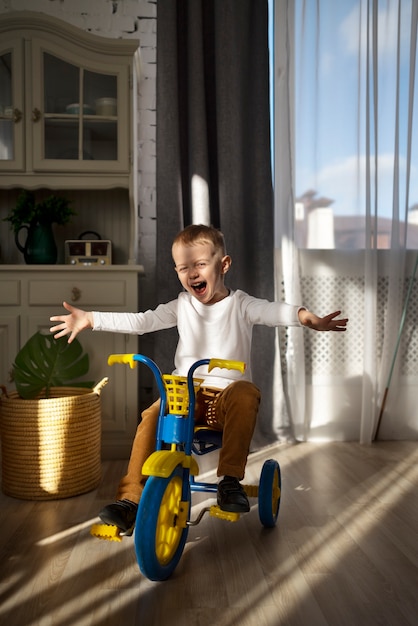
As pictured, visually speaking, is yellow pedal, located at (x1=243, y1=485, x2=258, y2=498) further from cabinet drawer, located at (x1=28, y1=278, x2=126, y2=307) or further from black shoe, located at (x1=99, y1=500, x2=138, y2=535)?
cabinet drawer, located at (x1=28, y1=278, x2=126, y2=307)

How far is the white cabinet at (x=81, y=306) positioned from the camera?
2.53 meters

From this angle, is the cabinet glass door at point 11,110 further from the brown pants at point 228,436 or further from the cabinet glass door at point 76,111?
the brown pants at point 228,436

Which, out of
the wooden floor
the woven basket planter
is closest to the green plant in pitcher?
the woven basket planter

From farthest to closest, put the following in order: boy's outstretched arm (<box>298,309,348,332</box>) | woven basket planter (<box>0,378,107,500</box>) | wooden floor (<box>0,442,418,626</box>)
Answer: woven basket planter (<box>0,378,107,500</box>) < boy's outstretched arm (<box>298,309,348,332</box>) < wooden floor (<box>0,442,418,626</box>)

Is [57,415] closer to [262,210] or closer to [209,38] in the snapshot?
[262,210]

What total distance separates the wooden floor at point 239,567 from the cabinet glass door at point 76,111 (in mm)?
1303

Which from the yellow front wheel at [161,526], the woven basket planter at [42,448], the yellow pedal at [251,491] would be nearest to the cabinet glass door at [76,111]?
the woven basket planter at [42,448]

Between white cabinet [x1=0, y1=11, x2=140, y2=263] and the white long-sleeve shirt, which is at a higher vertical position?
white cabinet [x1=0, y1=11, x2=140, y2=263]

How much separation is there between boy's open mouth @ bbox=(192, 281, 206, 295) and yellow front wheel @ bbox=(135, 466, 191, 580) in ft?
2.00

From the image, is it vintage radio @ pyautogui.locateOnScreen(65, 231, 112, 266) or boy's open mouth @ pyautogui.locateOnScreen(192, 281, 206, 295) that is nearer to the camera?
boy's open mouth @ pyautogui.locateOnScreen(192, 281, 206, 295)

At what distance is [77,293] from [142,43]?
4.05 ft

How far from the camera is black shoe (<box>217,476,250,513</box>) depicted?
1.58m

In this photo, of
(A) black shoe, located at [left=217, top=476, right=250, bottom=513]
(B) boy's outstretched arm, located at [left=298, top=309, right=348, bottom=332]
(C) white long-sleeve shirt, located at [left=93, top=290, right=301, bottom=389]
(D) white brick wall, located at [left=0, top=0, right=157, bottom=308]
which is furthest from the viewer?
(D) white brick wall, located at [left=0, top=0, right=157, bottom=308]

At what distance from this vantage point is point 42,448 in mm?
2117
